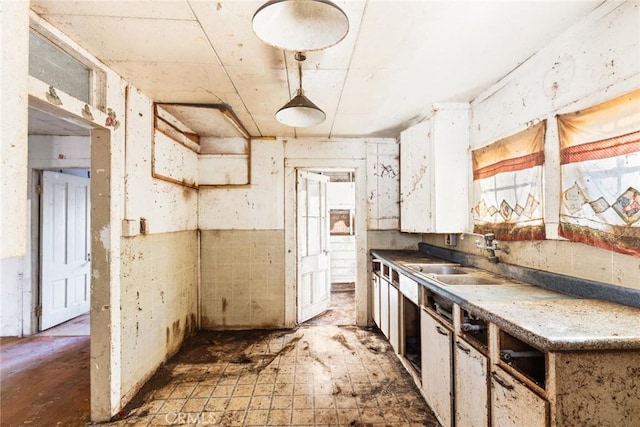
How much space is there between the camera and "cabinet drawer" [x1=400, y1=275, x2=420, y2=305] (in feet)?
8.13

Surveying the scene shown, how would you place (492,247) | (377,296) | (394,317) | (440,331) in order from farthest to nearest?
(377,296) → (394,317) → (492,247) → (440,331)

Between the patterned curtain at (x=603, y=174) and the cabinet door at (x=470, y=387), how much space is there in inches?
34.8

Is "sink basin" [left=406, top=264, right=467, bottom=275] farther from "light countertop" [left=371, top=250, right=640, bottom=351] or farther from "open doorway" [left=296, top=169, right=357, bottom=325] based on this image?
"open doorway" [left=296, top=169, right=357, bottom=325]

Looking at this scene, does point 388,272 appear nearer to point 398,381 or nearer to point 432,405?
point 398,381

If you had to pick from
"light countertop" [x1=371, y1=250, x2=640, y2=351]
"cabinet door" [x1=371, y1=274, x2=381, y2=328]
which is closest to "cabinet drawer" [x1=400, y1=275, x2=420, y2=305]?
"light countertop" [x1=371, y1=250, x2=640, y2=351]

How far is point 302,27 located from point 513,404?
183cm

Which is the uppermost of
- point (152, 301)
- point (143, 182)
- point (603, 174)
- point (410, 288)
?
point (143, 182)

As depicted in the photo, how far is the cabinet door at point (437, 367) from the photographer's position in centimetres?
193

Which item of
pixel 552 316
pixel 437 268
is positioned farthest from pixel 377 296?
pixel 552 316

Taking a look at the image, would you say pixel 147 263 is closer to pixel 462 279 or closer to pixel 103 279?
pixel 103 279

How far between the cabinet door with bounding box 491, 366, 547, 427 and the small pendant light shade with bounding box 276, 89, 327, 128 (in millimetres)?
1761

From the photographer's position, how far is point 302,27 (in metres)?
1.34

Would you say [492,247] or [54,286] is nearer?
[492,247]

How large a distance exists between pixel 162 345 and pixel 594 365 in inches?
128
